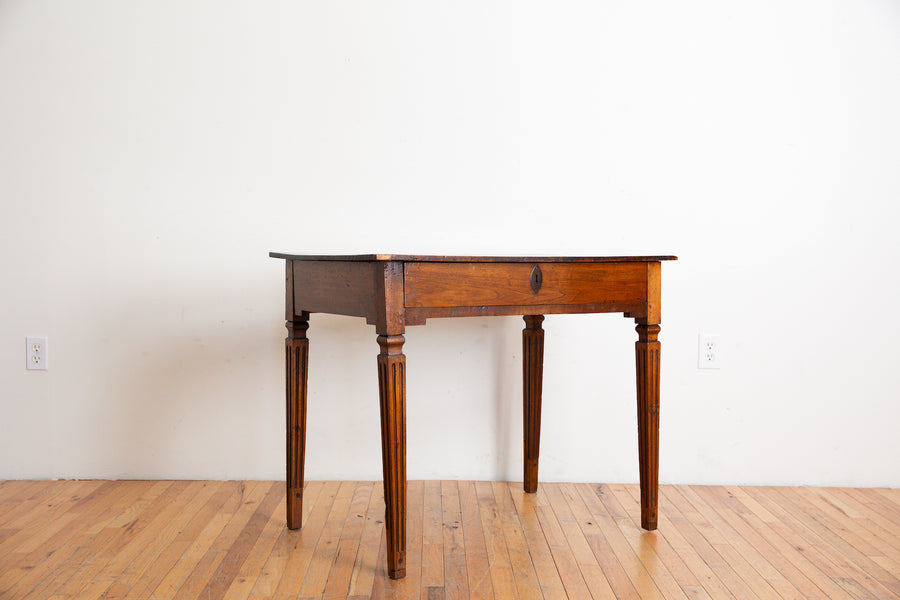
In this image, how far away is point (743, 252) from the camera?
2.02 metres

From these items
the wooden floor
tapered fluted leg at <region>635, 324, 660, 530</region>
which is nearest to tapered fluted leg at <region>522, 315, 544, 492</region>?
the wooden floor

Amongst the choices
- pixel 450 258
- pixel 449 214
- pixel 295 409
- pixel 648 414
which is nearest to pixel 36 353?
pixel 295 409

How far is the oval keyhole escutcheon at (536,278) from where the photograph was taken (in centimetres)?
146

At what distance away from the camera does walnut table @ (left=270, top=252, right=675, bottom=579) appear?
4.32ft

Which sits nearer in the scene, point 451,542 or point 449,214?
point 451,542

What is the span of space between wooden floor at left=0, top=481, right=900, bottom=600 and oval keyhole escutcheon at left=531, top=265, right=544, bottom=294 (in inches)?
22.0

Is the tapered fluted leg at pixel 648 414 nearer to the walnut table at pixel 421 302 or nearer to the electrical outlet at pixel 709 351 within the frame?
the walnut table at pixel 421 302

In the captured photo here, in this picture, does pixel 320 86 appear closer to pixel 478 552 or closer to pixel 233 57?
pixel 233 57

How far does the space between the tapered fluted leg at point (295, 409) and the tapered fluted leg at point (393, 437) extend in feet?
1.07

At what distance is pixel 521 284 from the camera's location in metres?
1.45

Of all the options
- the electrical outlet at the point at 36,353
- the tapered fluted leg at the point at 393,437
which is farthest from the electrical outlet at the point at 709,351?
the electrical outlet at the point at 36,353

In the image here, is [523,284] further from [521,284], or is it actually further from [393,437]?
[393,437]

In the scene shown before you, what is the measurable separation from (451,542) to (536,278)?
1.99 feet

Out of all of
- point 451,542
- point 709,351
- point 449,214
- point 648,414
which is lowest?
point 451,542
